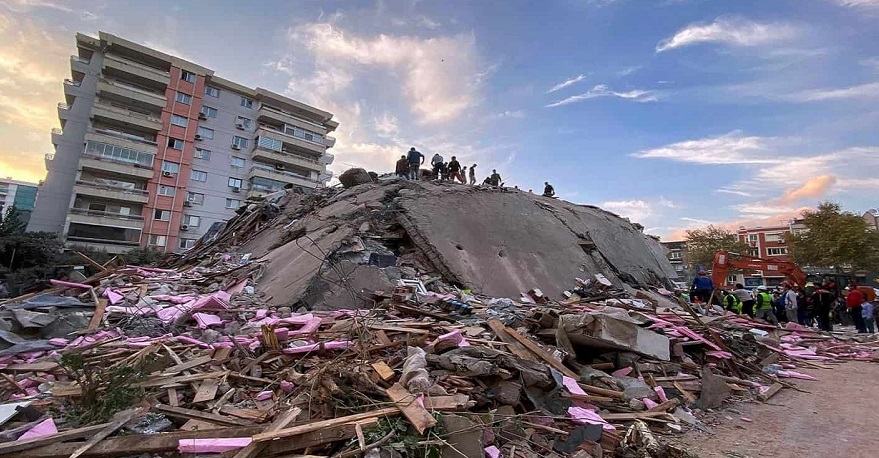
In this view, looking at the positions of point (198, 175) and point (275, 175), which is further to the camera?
point (275, 175)

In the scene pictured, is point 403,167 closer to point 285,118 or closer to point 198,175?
point 198,175

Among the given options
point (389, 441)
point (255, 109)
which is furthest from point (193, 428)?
point (255, 109)

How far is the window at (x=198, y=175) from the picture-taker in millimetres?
30305

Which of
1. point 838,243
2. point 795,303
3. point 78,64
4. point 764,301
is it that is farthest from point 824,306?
point 78,64

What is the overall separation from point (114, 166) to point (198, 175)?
5.02m

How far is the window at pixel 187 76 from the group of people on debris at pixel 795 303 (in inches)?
1367

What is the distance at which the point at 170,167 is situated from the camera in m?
29.2

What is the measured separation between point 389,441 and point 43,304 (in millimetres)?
6458

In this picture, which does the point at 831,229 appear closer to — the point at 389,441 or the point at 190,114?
the point at 389,441

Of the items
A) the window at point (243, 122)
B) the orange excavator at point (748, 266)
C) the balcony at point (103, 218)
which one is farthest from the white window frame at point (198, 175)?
the orange excavator at point (748, 266)

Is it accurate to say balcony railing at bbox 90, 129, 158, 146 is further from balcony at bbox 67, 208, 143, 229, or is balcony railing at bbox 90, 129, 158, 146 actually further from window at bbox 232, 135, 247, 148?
window at bbox 232, 135, 247, 148

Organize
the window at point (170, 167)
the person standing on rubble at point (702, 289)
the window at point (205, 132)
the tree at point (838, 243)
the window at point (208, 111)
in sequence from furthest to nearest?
1. the window at point (208, 111)
2. the window at point (205, 132)
3. the window at point (170, 167)
4. the tree at point (838, 243)
5. the person standing on rubble at point (702, 289)

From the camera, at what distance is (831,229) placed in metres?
24.6

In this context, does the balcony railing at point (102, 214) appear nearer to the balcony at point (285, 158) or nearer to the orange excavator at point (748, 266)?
A: the balcony at point (285, 158)
